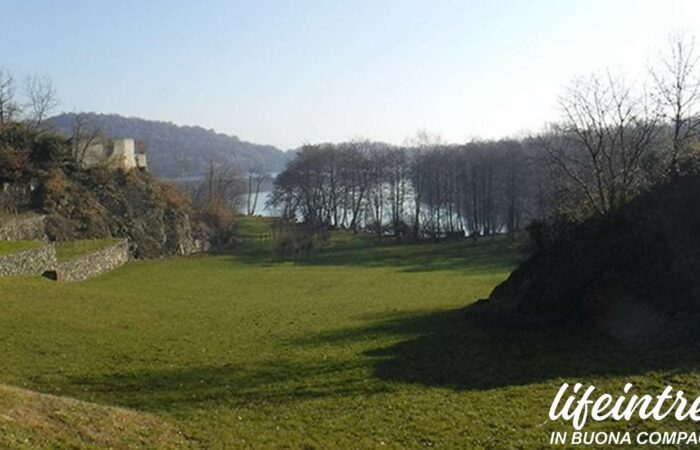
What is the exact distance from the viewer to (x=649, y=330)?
1667 centimetres

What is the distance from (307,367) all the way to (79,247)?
3488cm

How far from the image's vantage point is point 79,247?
4594 centimetres

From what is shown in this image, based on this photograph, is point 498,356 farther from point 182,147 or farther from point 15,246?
point 182,147

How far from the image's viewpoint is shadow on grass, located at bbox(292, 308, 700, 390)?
14.4 metres

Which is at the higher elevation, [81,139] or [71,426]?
[81,139]

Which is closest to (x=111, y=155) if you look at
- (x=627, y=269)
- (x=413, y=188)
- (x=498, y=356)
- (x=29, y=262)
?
(x=29, y=262)

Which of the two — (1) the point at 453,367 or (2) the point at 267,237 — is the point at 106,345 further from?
(2) the point at 267,237

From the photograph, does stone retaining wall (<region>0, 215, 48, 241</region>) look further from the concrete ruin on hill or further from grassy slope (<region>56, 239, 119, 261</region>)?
the concrete ruin on hill

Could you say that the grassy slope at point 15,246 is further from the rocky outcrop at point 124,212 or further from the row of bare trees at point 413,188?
the row of bare trees at point 413,188

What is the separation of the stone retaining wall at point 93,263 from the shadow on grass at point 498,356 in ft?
78.2

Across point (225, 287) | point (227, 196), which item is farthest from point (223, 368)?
point (227, 196)

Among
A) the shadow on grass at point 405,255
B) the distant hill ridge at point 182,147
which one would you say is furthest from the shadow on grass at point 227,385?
the distant hill ridge at point 182,147

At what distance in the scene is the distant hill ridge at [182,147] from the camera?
139 m

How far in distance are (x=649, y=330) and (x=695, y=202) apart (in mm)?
5129
